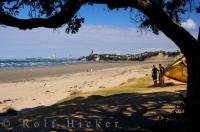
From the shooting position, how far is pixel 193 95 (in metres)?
10.4

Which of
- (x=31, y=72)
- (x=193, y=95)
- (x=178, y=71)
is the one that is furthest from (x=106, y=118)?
(x=31, y=72)

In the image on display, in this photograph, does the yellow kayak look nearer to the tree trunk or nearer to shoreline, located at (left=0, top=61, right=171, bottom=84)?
the tree trunk

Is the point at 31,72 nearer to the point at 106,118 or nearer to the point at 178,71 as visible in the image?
the point at 178,71

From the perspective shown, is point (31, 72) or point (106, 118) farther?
point (31, 72)

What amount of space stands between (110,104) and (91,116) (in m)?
2.34

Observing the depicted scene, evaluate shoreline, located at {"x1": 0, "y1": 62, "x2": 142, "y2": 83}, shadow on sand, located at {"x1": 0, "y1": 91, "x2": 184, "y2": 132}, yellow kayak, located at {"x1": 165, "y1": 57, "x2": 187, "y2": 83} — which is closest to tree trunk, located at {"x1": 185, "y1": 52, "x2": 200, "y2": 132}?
shadow on sand, located at {"x1": 0, "y1": 91, "x2": 184, "y2": 132}

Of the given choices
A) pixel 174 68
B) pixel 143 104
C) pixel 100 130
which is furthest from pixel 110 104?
pixel 174 68

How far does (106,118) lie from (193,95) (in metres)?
3.88

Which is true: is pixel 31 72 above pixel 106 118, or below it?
below

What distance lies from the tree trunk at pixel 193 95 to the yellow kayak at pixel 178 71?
15024 mm

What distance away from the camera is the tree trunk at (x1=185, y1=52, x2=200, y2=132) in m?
10.2

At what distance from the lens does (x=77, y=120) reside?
13594mm

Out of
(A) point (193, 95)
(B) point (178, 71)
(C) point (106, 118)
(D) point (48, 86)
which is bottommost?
(D) point (48, 86)

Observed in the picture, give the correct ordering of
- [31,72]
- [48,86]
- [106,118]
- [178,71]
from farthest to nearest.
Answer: [31,72], [48,86], [178,71], [106,118]
